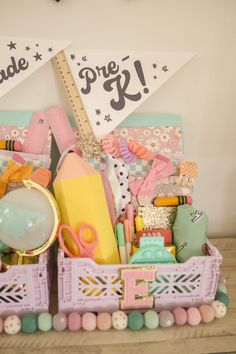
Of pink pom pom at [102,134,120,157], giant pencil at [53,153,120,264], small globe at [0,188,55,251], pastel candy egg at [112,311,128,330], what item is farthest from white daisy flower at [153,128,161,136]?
pastel candy egg at [112,311,128,330]

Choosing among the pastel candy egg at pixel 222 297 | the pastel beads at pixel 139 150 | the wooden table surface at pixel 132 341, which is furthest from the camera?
the pastel beads at pixel 139 150

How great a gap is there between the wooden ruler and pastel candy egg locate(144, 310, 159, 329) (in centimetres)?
41

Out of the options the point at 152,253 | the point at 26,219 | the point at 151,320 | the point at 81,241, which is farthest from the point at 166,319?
the point at 26,219

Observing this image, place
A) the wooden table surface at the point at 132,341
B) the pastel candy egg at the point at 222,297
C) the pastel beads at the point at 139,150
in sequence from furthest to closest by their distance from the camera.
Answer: the pastel beads at the point at 139,150 < the pastel candy egg at the point at 222,297 < the wooden table surface at the point at 132,341

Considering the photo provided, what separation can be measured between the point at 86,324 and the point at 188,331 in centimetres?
22

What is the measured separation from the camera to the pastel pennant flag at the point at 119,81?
84 centimetres

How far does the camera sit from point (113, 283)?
70 cm

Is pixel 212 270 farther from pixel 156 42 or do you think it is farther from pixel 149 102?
pixel 156 42

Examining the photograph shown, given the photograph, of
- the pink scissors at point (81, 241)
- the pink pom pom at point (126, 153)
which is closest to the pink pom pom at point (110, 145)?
the pink pom pom at point (126, 153)

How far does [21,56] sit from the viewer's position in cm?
82

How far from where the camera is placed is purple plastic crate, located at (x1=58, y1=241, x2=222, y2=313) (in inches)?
26.9

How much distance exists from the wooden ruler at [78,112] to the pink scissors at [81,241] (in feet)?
0.71

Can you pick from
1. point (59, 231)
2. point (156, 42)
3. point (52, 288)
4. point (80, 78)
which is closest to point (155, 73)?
point (156, 42)

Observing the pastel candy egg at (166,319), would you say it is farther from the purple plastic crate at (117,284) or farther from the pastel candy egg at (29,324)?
the pastel candy egg at (29,324)
